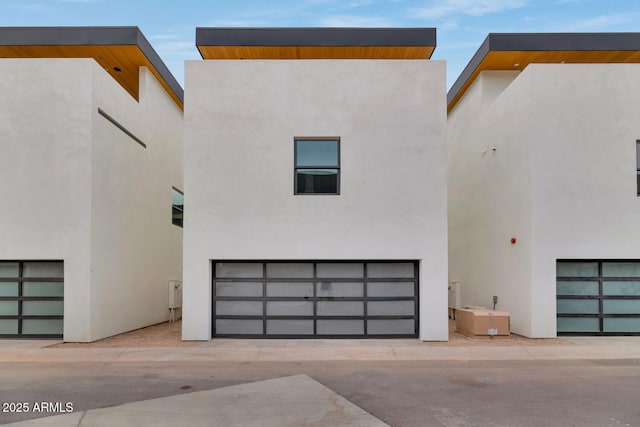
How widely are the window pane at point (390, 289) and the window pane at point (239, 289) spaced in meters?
2.75

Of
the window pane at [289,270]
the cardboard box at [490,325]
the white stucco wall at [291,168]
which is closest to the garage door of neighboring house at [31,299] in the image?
the white stucco wall at [291,168]

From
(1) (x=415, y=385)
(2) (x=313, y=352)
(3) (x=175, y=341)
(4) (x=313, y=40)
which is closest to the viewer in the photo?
(1) (x=415, y=385)

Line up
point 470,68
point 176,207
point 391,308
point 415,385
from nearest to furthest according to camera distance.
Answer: point 415,385, point 391,308, point 470,68, point 176,207

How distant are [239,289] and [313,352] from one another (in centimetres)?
257

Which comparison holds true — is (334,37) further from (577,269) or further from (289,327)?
→ (577,269)

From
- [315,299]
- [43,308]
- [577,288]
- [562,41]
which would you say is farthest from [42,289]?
[562,41]

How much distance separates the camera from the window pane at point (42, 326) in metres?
9.98

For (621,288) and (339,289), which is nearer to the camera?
(339,289)

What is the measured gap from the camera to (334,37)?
12367mm

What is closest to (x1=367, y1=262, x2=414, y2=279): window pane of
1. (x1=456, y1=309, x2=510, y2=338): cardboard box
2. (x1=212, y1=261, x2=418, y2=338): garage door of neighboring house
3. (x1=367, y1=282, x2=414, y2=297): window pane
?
(x1=212, y1=261, x2=418, y2=338): garage door of neighboring house

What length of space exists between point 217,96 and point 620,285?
1117 cm

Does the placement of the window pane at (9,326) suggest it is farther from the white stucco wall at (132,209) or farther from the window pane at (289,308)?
the window pane at (289,308)

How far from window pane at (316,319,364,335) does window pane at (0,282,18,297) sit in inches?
287

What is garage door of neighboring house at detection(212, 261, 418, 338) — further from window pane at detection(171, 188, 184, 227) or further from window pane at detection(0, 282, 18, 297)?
window pane at detection(171, 188, 184, 227)
